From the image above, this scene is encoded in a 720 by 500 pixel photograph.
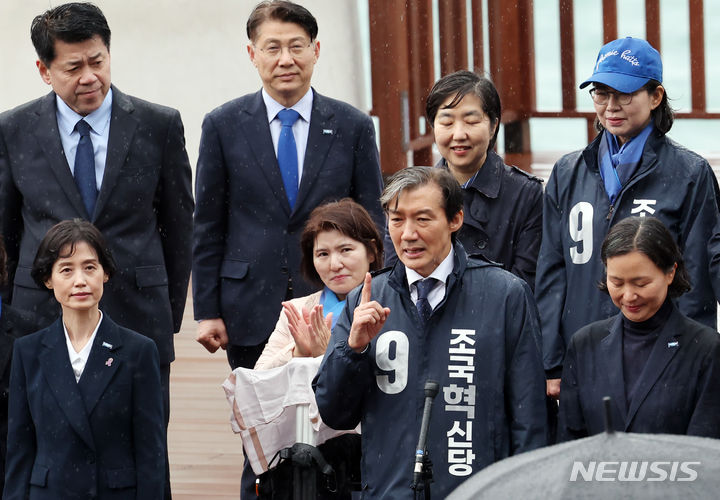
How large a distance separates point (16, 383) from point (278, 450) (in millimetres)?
702

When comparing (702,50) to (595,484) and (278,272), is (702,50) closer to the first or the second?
(278,272)

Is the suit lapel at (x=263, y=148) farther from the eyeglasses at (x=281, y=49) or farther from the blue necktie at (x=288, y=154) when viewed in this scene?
the eyeglasses at (x=281, y=49)

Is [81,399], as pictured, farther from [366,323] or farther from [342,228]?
[366,323]

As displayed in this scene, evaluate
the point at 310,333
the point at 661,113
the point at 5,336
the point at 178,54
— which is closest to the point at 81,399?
the point at 5,336

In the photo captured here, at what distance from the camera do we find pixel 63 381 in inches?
135

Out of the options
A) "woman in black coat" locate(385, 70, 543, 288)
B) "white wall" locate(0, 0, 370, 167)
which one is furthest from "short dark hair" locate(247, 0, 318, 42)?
"white wall" locate(0, 0, 370, 167)

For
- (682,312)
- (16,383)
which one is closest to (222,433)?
(16,383)

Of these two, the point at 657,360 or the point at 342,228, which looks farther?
the point at 342,228

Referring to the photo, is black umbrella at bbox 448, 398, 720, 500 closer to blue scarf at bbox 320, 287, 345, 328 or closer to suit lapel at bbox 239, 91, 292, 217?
blue scarf at bbox 320, 287, 345, 328

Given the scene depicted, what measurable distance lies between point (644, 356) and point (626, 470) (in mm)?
1586

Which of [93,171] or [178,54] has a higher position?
[178,54]

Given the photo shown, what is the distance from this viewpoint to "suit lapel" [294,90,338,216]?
12.8ft

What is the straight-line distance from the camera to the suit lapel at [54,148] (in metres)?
3.76

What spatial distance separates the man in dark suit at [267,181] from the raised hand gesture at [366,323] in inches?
40.1
